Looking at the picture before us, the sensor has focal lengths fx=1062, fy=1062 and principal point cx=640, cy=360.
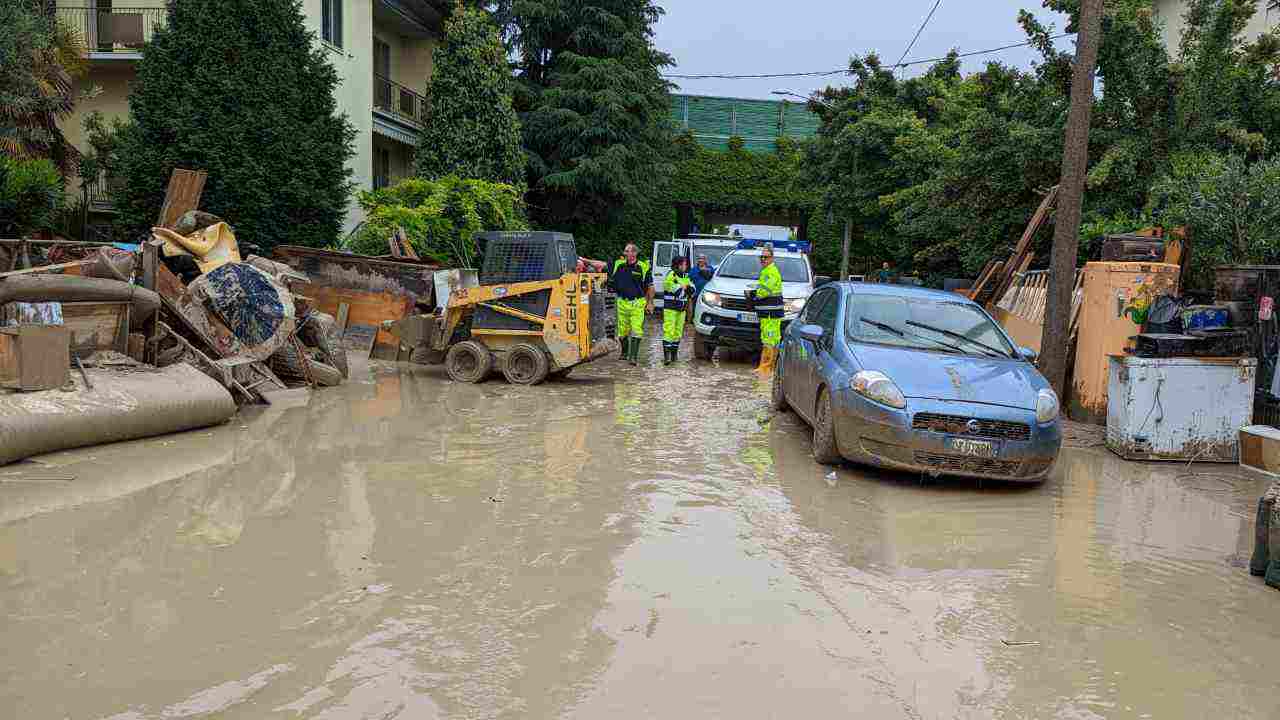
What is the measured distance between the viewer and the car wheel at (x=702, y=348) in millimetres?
17438


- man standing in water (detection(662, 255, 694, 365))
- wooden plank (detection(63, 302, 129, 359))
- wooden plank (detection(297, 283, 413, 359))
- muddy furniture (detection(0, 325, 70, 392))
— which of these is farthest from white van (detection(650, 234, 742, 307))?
muddy furniture (detection(0, 325, 70, 392))

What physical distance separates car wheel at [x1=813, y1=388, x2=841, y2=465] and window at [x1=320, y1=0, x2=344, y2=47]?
1871 cm

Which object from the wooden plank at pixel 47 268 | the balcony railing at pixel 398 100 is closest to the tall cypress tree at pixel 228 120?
the wooden plank at pixel 47 268

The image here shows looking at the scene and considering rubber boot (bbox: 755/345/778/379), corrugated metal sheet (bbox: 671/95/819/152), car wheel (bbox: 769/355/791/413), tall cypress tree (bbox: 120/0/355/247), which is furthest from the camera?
corrugated metal sheet (bbox: 671/95/819/152)

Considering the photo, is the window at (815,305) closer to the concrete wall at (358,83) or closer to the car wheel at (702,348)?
the car wheel at (702,348)

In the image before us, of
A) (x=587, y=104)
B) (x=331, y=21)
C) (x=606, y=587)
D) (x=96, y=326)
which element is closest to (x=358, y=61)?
(x=331, y=21)

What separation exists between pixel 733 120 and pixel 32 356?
36265 millimetres

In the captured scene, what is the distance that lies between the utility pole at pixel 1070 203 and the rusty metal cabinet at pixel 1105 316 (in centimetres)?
26

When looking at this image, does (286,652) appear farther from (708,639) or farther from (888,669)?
(888,669)

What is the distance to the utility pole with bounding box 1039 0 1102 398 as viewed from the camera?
1125 cm

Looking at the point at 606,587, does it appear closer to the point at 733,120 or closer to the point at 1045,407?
the point at 1045,407

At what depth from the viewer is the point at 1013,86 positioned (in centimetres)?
1730

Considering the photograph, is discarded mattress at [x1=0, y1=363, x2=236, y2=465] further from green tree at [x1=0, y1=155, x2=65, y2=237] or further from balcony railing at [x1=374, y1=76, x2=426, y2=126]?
balcony railing at [x1=374, y1=76, x2=426, y2=126]

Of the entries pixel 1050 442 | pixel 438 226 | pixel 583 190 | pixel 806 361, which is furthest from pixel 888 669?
pixel 583 190
